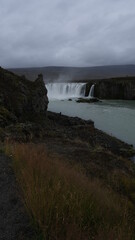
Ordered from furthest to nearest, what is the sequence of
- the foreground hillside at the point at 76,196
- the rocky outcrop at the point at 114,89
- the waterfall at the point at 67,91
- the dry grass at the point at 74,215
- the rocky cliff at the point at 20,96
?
the waterfall at the point at 67,91
the rocky outcrop at the point at 114,89
the rocky cliff at the point at 20,96
the foreground hillside at the point at 76,196
the dry grass at the point at 74,215

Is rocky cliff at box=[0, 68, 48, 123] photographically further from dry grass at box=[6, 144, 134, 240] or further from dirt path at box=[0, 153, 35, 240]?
dry grass at box=[6, 144, 134, 240]

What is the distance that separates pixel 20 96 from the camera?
2917 cm

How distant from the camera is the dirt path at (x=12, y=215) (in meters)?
4.32

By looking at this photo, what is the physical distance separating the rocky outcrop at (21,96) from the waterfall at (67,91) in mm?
43375

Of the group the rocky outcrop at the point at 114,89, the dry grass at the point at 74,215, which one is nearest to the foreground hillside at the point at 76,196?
the dry grass at the point at 74,215

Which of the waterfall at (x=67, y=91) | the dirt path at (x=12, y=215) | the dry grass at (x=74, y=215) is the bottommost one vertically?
the dirt path at (x=12, y=215)

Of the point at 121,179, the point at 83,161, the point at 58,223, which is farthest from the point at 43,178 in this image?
the point at 83,161

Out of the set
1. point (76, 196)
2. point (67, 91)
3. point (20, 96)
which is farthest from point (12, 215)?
point (67, 91)

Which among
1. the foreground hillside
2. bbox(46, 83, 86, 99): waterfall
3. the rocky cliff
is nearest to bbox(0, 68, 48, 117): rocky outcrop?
the rocky cliff

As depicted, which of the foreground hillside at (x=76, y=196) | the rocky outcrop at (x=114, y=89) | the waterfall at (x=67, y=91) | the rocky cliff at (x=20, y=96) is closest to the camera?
the foreground hillside at (x=76, y=196)

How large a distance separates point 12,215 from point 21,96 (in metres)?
24.9

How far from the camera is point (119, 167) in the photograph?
13336 mm

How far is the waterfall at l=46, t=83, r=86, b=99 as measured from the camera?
253 feet

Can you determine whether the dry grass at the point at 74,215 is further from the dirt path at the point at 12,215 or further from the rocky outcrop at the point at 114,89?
the rocky outcrop at the point at 114,89
